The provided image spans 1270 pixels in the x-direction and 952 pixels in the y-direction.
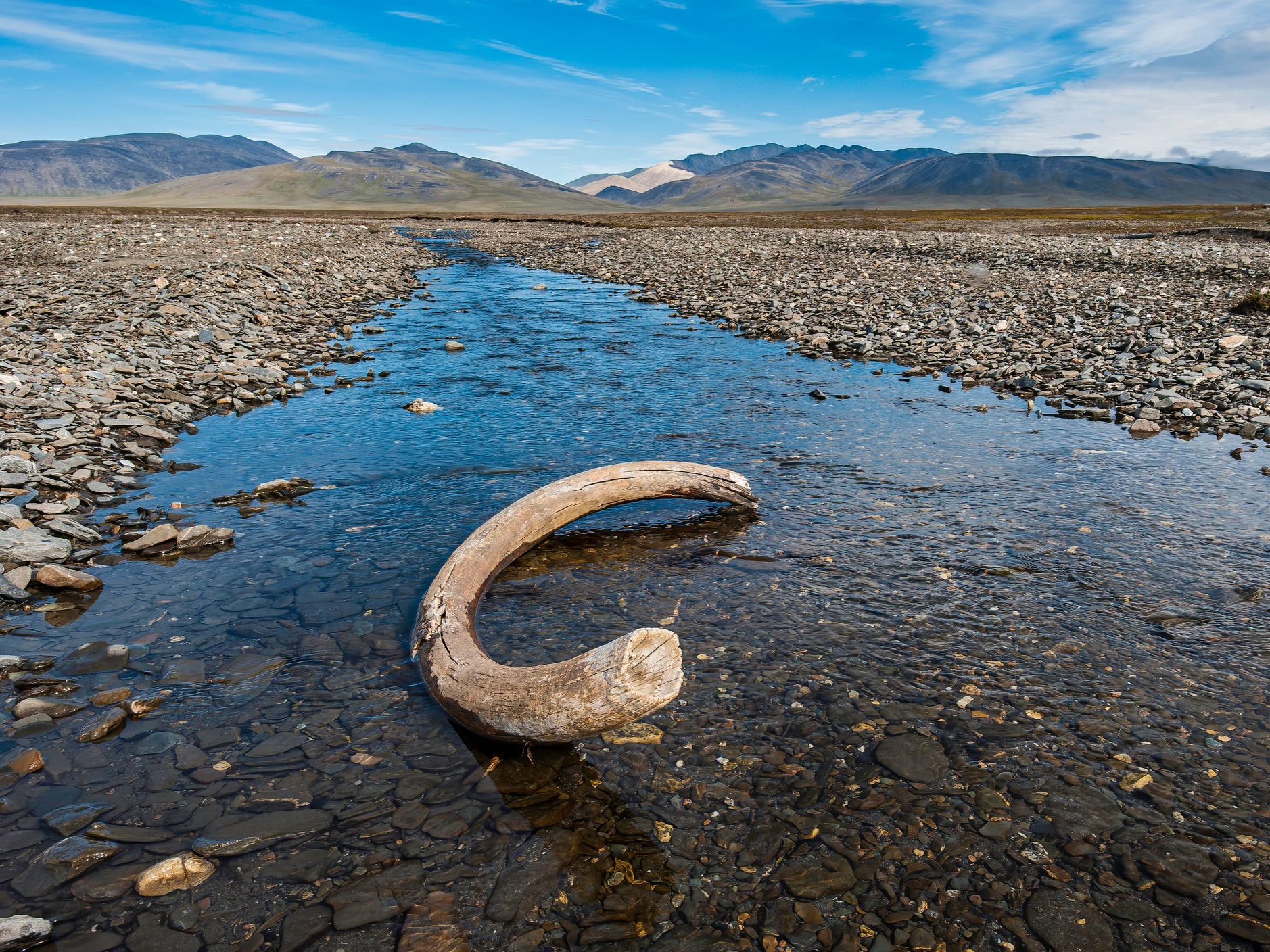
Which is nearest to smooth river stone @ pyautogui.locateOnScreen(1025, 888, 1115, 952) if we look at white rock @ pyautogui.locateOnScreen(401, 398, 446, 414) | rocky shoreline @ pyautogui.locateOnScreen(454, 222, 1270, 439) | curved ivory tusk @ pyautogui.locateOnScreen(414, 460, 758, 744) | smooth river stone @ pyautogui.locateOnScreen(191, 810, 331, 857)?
curved ivory tusk @ pyautogui.locateOnScreen(414, 460, 758, 744)

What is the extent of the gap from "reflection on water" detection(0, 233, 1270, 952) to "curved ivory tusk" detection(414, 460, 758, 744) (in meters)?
0.35

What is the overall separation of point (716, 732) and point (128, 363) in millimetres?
13743

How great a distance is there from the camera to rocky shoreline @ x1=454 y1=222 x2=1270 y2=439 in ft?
43.8

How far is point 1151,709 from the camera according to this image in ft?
17.2

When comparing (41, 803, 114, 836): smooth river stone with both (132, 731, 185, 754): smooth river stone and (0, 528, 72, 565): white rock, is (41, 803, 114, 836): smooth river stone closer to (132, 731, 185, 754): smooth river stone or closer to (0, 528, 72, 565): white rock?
(132, 731, 185, 754): smooth river stone

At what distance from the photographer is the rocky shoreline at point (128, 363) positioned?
7789 mm

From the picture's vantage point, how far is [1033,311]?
67.9 ft

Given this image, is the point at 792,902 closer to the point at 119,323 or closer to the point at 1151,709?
the point at 1151,709

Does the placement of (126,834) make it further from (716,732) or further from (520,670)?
(716,732)

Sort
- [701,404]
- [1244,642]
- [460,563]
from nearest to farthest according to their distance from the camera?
1. [1244,642]
2. [460,563]
3. [701,404]

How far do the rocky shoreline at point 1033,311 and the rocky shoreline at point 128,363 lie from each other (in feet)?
39.4

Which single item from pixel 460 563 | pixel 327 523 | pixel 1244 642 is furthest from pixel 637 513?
pixel 1244 642

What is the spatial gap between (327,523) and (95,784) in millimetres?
4205

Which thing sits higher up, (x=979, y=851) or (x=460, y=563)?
(x=460, y=563)
